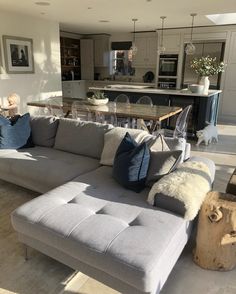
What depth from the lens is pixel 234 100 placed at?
7.13 metres

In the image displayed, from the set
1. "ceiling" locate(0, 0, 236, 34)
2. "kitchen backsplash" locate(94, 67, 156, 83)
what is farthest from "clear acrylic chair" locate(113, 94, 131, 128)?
"kitchen backsplash" locate(94, 67, 156, 83)


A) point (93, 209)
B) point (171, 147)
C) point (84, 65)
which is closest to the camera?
point (93, 209)

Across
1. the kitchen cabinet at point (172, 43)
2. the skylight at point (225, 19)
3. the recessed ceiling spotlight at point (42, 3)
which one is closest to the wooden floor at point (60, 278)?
the recessed ceiling spotlight at point (42, 3)

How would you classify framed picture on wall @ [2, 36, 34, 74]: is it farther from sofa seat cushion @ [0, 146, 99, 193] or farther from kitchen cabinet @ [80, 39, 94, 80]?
sofa seat cushion @ [0, 146, 99, 193]

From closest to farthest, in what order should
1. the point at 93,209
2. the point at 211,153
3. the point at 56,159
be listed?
1. the point at 93,209
2. the point at 56,159
3. the point at 211,153

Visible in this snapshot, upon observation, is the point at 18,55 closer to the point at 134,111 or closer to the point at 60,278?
the point at 134,111

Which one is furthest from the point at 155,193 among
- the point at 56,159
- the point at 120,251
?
the point at 56,159

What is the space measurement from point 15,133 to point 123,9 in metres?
3.43

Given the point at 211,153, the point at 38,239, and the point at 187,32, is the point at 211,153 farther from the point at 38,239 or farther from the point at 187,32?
the point at 187,32

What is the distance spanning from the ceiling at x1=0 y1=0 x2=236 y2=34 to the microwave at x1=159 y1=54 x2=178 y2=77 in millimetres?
1097

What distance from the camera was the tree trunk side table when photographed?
5.96ft

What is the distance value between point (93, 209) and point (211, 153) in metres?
3.25

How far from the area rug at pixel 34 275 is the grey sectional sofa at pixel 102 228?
0.18m

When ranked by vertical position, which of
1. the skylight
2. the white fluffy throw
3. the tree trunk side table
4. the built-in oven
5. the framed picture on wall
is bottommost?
the tree trunk side table
